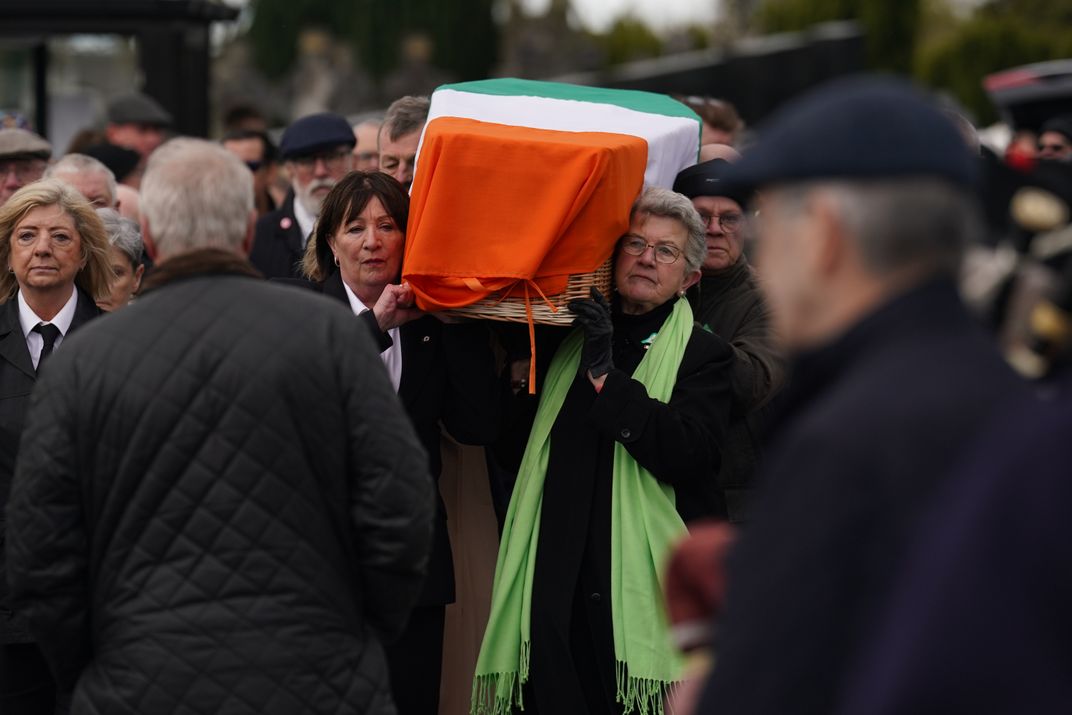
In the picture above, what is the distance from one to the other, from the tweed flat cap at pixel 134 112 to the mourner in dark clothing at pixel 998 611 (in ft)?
25.0

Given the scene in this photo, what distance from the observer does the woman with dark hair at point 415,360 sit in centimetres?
479

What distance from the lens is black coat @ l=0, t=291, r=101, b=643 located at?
183 inches

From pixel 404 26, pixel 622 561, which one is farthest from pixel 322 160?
pixel 404 26

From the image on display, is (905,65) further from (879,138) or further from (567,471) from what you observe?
(879,138)

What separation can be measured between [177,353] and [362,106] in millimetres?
43026

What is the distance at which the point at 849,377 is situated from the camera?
6.80 ft

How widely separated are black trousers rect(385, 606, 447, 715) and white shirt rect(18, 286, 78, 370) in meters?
1.35

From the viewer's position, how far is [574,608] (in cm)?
484

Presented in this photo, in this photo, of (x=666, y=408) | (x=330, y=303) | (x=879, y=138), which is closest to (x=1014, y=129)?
(x=666, y=408)

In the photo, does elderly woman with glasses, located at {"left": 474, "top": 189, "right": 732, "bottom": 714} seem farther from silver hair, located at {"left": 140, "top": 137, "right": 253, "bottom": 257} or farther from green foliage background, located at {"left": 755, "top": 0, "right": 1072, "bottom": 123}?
green foliage background, located at {"left": 755, "top": 0, "right": 1072, "bottom": 123}

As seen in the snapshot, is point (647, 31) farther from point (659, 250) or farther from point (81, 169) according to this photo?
point (659, 250)

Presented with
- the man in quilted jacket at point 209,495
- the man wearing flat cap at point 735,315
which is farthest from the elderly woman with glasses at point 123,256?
the man in quilted jacket at point 209,495

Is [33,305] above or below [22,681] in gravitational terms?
above

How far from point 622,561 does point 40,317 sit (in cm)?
191
